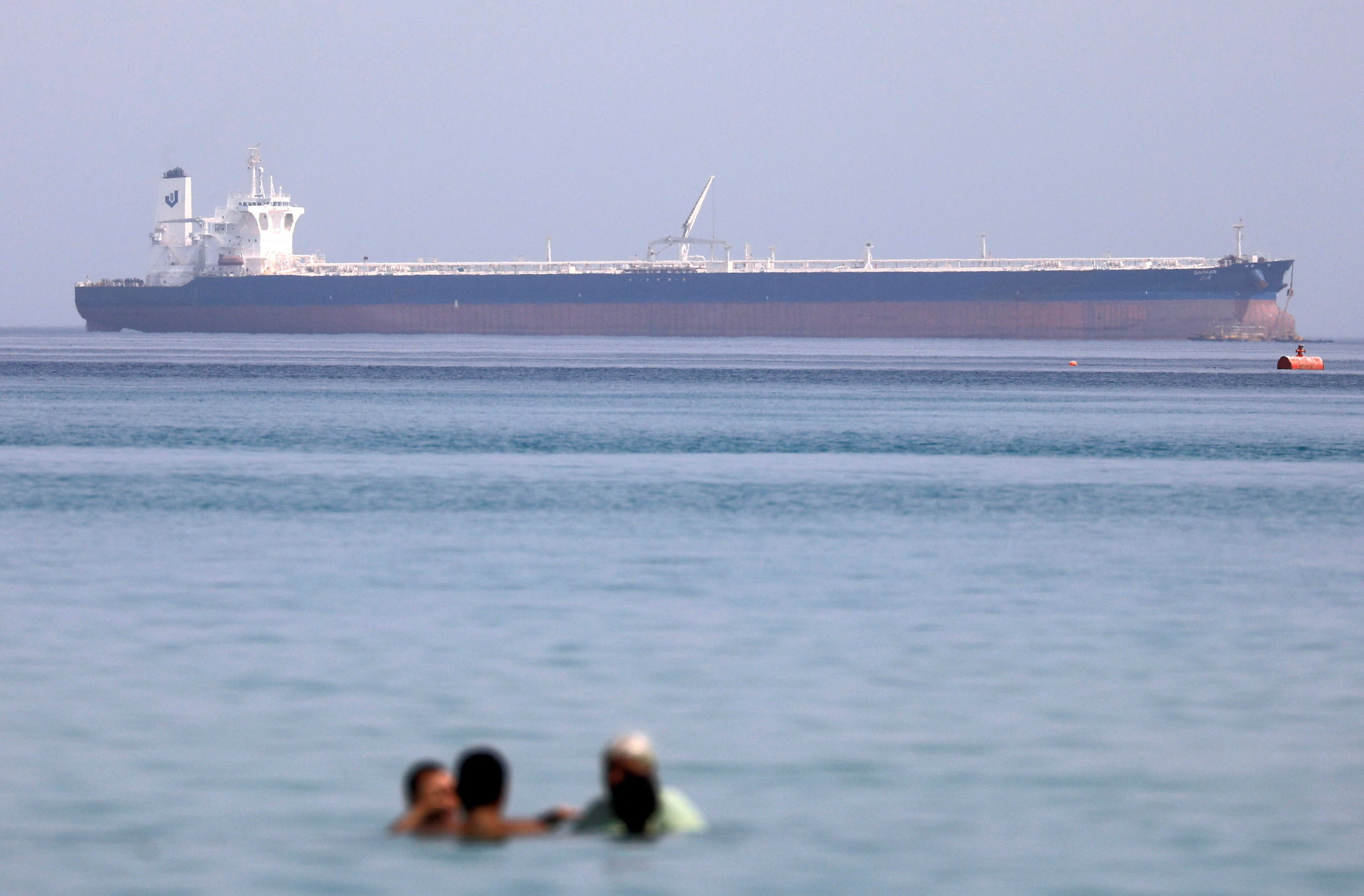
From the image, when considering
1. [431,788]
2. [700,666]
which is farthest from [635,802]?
[700,666]

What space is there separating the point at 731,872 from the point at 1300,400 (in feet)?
162

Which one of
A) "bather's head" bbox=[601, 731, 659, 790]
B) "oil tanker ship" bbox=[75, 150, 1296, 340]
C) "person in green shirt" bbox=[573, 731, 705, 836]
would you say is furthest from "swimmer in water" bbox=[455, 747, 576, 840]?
"oil tanker ship" bbox=[75, 150, 1296, 340]

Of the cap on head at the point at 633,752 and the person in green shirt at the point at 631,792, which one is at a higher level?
the cap on head at the point at 633,752

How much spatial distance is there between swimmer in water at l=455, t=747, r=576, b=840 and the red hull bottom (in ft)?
282

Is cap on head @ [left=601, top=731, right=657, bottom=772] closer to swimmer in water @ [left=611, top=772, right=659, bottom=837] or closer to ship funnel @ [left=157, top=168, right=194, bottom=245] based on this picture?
swimmer in water @ [left=611, top=772, right=659, bottom=837]

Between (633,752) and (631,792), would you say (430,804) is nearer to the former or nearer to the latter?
(631,792)

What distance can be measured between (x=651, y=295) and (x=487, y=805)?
89.6m

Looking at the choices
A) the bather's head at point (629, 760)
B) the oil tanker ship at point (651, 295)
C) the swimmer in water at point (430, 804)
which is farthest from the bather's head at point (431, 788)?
the oil tanker ship at point (651, 295)

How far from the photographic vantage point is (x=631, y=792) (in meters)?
7.18

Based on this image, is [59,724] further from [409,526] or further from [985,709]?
[409,526]

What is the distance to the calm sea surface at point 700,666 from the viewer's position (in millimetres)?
7426

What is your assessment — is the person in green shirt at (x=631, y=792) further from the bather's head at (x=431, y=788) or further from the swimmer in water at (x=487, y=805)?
the bather's head at (x=431, y=788)

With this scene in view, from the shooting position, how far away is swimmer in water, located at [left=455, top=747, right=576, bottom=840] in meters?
7.28

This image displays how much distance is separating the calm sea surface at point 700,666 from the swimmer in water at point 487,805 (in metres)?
0.09
